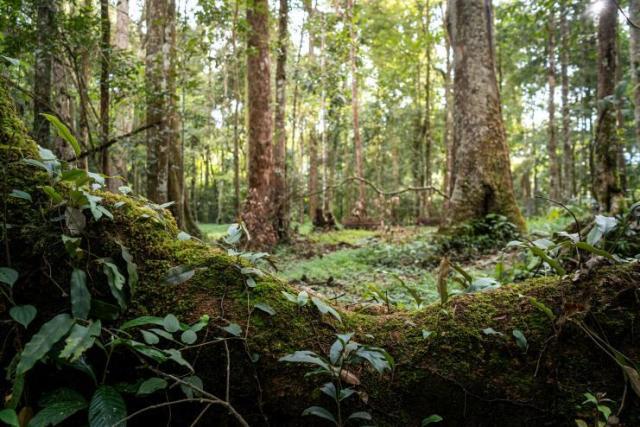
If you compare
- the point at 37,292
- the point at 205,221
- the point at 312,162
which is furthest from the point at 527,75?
the point at 205,221

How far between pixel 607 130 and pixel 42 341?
252 inches

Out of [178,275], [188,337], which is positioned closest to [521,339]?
[188,337]

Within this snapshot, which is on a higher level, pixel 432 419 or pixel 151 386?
pixel 151 386

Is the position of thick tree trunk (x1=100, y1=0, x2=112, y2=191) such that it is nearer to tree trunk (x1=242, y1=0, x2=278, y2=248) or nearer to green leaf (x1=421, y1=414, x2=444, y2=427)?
tree trunk (x1=242, y1=0, x2=278, y2=248)

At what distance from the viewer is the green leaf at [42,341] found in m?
1.13

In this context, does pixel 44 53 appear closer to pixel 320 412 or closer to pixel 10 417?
pixel 10 417

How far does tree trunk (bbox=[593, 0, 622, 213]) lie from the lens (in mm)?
5391

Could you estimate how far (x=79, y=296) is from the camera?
1347mm

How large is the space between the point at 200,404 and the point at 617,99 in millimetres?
5140

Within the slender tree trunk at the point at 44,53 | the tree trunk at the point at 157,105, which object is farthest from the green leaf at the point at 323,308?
the tree trunk at the point at 157,105

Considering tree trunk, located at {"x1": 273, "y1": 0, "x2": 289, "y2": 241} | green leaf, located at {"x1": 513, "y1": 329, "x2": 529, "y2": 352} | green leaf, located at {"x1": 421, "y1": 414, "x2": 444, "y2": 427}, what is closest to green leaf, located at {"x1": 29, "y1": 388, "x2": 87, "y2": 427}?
green leaf, located at {"x1": 421, "y1": 414, "x2": 444, "y2": 427}

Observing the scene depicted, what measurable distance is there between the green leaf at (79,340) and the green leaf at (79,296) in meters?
0.08

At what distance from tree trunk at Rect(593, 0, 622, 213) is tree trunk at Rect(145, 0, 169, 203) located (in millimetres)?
6320

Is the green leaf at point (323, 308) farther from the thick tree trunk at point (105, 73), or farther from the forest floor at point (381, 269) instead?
the thick tree trunk at point (105, 73)
